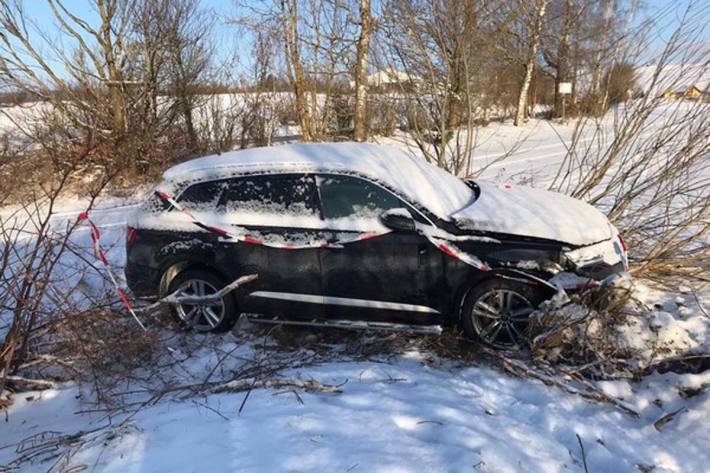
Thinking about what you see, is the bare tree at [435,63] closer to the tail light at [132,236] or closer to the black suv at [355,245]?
the black suv at [355,245]

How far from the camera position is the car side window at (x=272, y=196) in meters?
4.25

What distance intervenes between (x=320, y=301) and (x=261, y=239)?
2.56ft

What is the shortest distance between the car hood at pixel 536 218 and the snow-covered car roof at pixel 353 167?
208 millimetres

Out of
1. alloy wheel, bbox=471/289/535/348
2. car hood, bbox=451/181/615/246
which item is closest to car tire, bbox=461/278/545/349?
alloy wheel, bbox=471/289/535/348

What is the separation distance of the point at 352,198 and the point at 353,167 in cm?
28

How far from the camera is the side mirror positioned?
4.01m

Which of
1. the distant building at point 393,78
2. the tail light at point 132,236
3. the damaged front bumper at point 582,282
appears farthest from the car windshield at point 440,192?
the distant building at point 393,78

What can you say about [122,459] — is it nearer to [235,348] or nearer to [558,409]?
[235,348]

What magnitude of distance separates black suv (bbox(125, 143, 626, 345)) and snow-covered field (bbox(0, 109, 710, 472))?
450 mm

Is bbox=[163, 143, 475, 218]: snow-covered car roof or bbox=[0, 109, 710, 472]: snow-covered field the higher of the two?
bbox=[163, 143, 475, 218]: snow-covered car roof

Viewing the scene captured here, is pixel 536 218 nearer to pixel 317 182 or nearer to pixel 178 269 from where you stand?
pixel 317 182

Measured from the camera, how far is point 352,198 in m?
4.17

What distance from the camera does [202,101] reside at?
13969mm

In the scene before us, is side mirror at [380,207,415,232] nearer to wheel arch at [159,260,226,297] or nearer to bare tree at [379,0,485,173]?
wheel arch at [159,260,226,297]
